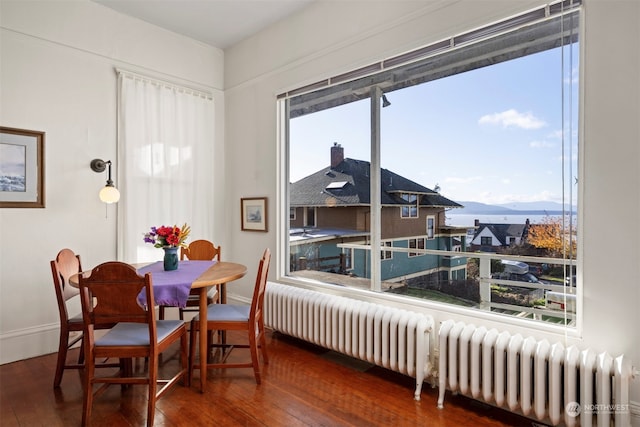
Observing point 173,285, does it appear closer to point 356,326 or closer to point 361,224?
point 356,326

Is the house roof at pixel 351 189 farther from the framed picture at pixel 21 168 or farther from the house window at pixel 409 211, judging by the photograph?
the framed picture at pixel 21 168

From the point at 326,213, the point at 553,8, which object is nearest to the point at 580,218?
the point at 553,8

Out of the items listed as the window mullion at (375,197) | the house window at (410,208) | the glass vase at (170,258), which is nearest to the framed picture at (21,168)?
the glass vase at (170,258)

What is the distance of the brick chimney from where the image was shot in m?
3.41

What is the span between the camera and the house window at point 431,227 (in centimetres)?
282

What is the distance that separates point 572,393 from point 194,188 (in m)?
3.85

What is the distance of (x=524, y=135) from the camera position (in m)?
2.32

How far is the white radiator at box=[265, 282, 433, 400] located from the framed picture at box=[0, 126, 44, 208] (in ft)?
7.34

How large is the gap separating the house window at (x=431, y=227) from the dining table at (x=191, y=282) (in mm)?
1528

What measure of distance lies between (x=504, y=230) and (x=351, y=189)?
4.50 feet

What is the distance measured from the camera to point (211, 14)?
364 cm

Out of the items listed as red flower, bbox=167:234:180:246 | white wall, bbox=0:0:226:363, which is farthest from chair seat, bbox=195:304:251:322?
white wall, bbox=0:0:226:363

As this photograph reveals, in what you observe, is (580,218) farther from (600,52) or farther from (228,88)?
(228,88)

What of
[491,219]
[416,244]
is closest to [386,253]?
[416,244]
